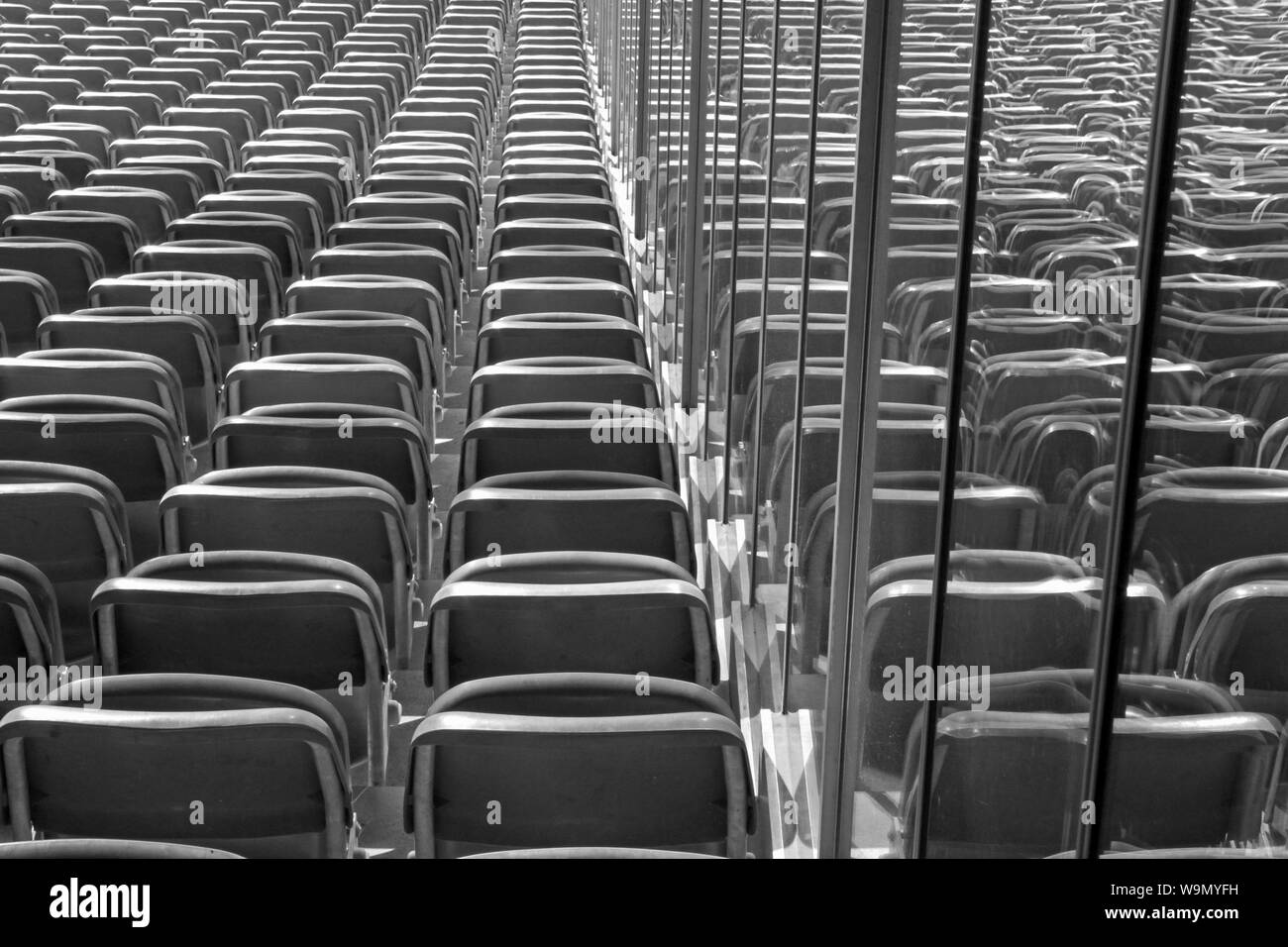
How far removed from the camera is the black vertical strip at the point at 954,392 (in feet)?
5.90

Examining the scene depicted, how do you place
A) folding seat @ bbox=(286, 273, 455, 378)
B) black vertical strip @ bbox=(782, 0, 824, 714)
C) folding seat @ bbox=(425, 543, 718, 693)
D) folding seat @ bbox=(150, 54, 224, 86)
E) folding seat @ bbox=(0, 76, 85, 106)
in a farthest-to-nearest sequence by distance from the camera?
folding seat @ bbox=(150, 54, 224, 86) → folding seat @ bbox=(0, 76, 85, 106) → folding seat @ bbox=(286, 273, 455, 378) → black vertical strip @ bbox=(782, 0, 824, 714) → folding seat @ bbox=(425, 543, 718, 693)

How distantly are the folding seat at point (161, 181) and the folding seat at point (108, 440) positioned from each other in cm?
363

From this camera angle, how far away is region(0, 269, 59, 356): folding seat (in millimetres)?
4895

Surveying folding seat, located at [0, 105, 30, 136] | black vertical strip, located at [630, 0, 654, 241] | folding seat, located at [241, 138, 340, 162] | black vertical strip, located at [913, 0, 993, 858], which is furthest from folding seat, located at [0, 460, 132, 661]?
folding seat, located at [0, 105, 30, 136]

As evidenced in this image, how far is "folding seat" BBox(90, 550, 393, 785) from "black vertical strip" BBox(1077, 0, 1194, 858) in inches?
61.3

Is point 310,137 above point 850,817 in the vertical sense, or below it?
above

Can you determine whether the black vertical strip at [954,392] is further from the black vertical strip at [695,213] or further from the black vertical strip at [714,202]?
the black vertical strip at [695,213]

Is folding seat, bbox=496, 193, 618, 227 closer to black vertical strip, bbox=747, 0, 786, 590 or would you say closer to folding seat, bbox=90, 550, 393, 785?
black vertical strip, bbox=747, 0, 786, 590

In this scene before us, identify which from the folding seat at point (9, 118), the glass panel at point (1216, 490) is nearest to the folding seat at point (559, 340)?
the glass panel at point (1216, 490)

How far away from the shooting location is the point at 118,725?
6.52 feet

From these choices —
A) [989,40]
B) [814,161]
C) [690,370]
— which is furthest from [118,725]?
[690,370]
